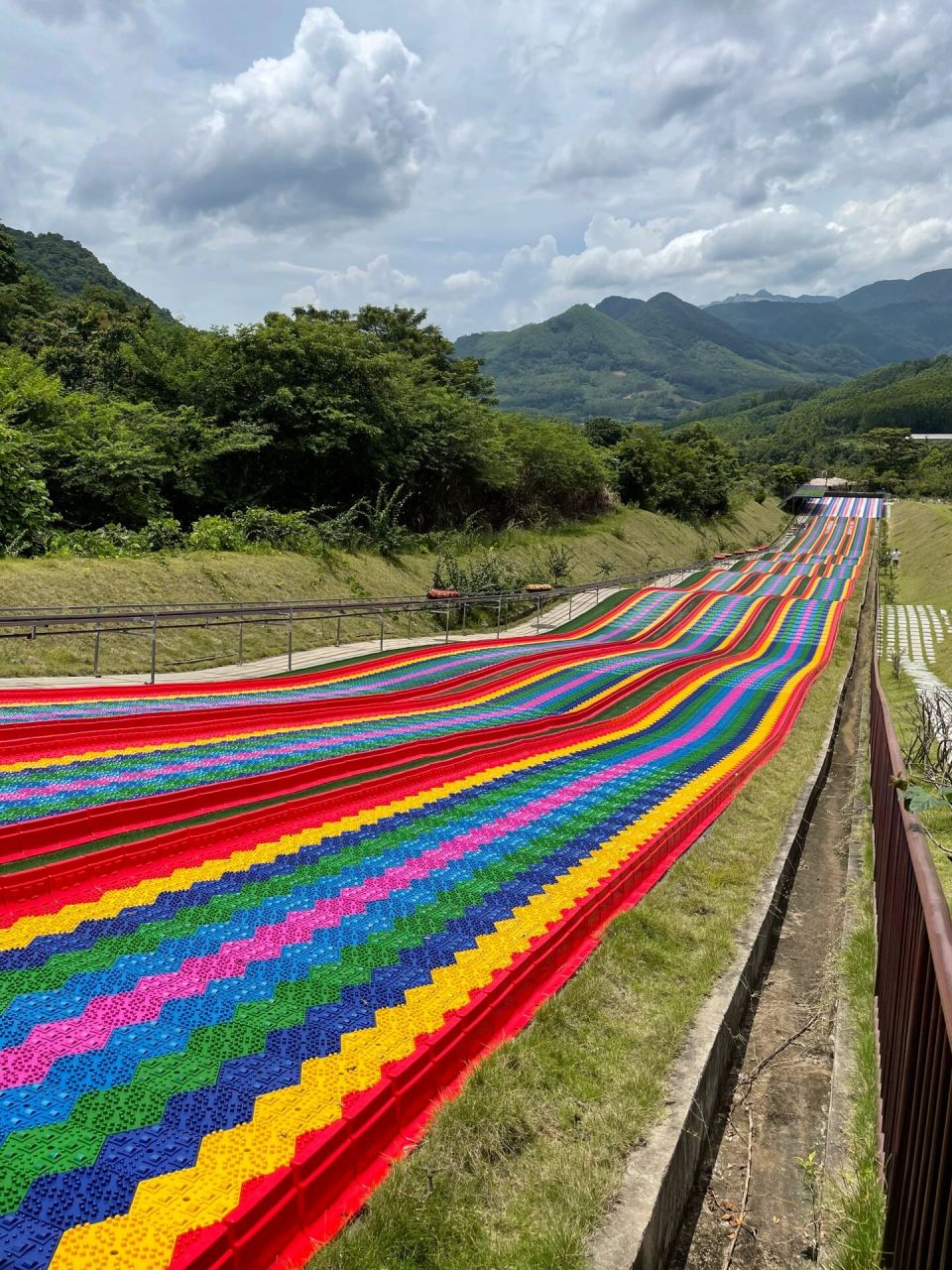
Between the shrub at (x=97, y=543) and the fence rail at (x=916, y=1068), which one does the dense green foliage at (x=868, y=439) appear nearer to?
the shrub at (x=97, y=543)

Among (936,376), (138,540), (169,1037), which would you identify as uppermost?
(936,376)

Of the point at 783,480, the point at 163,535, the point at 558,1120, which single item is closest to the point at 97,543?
the point at 163,535

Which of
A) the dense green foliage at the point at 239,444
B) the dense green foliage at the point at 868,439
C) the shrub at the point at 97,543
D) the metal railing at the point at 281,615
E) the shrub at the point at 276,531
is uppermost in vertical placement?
the dense green foliage at the point at 868,439

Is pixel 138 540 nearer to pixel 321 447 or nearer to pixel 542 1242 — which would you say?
pixel 321 447

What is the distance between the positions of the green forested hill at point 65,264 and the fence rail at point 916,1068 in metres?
74.8

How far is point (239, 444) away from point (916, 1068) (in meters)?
22.5

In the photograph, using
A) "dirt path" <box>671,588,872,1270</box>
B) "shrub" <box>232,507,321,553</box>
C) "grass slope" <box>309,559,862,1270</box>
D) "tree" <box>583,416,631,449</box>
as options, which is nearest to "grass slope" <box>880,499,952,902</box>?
"dirt path" <box>671,588,872,1270</box>

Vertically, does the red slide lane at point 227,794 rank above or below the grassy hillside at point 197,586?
below

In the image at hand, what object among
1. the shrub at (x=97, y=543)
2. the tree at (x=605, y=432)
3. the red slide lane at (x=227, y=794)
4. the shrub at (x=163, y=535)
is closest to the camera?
the red slide lane at (x=227, y=794)

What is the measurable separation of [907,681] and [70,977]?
713 inches

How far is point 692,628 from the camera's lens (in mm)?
27422

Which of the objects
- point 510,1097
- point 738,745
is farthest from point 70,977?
point 738,745

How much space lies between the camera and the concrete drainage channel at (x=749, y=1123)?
3.10 metres

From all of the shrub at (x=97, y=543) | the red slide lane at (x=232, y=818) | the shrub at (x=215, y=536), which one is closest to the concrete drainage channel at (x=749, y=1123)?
the red slide lane at (x=232, y=818)
